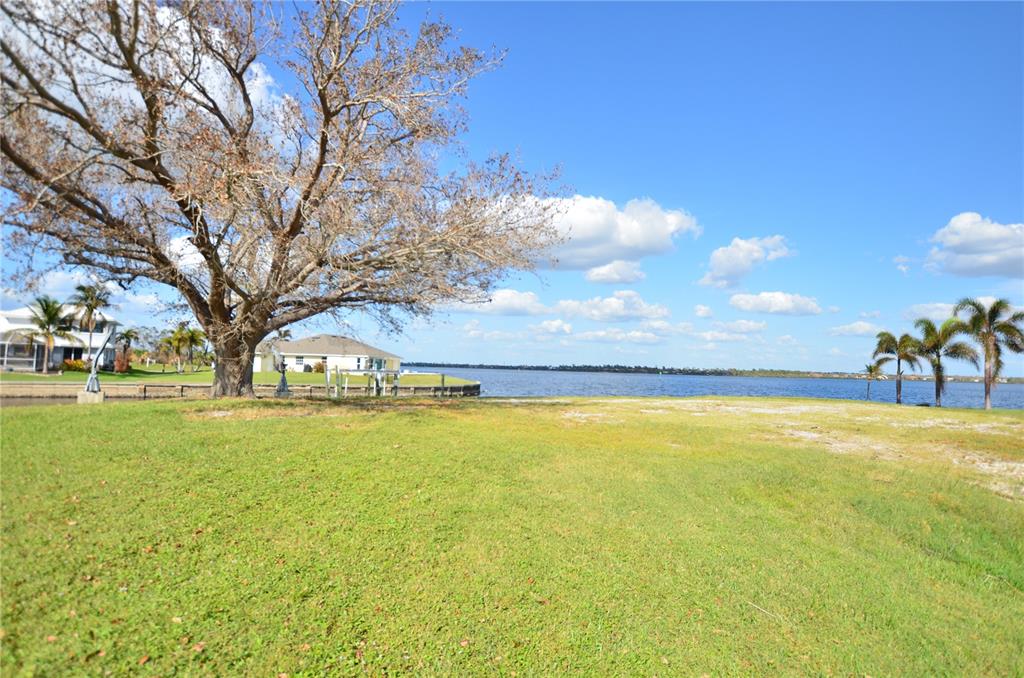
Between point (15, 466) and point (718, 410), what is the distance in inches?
802

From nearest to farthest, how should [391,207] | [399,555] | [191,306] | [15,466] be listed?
[399,555] → [15,466] → [391,207] → [191,306]

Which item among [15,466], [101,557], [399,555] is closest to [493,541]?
[399,555]

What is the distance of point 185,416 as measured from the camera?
11.2 m

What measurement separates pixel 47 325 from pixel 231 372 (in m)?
40.5

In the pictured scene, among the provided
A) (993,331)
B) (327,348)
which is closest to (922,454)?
(993,331)

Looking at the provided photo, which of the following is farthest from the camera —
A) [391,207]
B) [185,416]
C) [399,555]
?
[391,207]

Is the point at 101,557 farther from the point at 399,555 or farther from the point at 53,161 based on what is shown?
the point at 53,161

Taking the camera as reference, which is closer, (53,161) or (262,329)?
(53,161)

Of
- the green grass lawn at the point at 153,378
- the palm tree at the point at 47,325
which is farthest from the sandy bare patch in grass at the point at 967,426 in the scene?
the palm tree at the point at 47,325

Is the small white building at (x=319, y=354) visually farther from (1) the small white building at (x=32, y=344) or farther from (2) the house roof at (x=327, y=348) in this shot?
(1) the small white building at (x=32, y=344)

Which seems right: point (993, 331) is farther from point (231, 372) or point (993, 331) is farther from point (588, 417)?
point (231, 372)

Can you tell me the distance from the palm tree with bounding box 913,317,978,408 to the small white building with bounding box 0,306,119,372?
55.3 meters

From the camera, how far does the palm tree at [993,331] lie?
3084 centimetres

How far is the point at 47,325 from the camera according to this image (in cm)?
4475
